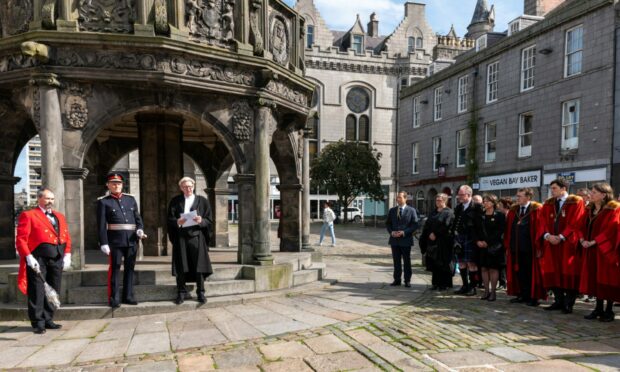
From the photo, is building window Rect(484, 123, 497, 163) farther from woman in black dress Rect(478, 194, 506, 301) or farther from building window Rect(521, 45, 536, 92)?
woman in black dress Rect(478, 194, 506, 301)

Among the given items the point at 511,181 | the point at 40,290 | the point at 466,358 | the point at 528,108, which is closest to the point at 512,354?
the point at 466,358

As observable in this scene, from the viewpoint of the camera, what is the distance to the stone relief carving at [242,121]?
707 centimetres

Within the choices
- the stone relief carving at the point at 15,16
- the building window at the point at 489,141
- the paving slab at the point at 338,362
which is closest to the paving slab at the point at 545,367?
the paving slab at the point at 338,362

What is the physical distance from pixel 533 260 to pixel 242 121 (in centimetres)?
532

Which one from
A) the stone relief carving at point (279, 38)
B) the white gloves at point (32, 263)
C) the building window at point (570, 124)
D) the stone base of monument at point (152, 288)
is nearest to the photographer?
the white gloves at point (32, 263)

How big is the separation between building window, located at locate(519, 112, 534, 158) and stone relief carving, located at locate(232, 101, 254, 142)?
18099mm

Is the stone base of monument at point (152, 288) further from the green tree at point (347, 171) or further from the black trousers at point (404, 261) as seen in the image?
the green tree at point (347, 171)

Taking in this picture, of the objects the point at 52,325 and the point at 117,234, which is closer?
the point at 52,325

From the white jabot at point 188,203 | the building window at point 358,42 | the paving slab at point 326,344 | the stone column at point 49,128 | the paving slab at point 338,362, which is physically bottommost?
the paving slab at point 326,344

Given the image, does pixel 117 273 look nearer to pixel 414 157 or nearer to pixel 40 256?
pixel 40 256

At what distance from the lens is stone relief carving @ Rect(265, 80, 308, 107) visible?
7492 millimetres

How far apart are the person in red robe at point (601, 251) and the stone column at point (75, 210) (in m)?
7.41

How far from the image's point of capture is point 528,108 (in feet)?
67.8

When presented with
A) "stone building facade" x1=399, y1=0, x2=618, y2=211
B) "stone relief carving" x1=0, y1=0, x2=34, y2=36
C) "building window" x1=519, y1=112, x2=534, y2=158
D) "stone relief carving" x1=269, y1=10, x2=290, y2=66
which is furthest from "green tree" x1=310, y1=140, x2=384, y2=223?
"stone relief carving" x1=0, y1=0, x2=34, y2=36
